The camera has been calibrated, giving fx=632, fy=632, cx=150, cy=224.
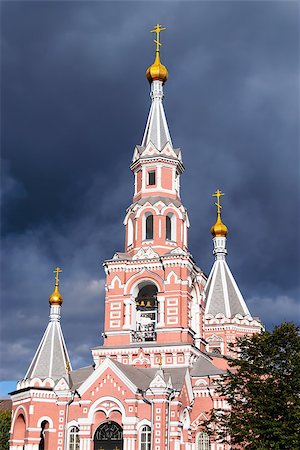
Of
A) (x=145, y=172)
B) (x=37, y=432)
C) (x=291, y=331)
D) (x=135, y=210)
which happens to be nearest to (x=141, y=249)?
(x=135, y=210)

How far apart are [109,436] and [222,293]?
17.7 meters

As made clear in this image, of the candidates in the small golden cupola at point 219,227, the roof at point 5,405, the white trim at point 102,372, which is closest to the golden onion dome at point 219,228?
the small golden cupola at point 219,227

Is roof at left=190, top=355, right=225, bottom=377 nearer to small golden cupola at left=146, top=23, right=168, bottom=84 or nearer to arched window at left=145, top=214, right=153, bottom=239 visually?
arched window at left=145, top=214, right=153, bottom=239

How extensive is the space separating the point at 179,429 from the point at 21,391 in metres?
8.06

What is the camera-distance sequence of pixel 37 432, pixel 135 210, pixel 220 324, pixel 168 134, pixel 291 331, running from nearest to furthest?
pixel 291 331
pixel 37 432
pixel 135 210
pixel 168 134
pixel 220 324

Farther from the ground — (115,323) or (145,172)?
(145,172)

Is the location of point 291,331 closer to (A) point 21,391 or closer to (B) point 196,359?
(B) point 196,359

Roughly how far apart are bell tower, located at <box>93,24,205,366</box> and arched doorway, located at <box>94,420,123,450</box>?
4.24 meters

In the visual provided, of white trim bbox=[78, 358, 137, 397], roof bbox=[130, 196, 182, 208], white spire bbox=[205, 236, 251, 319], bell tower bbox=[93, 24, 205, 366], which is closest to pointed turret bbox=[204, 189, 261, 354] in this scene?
white spire bbox=[205, 236, 251, 319]

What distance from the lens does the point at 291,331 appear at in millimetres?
22312

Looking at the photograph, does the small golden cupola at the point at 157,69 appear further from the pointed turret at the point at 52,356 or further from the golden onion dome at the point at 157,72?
the pointed turret at the point at 52,356

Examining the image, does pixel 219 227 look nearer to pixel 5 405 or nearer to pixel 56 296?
pixel 56 296

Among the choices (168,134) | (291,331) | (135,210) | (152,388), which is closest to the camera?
(291,331)

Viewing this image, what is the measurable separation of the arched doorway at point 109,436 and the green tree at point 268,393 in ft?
18.6
